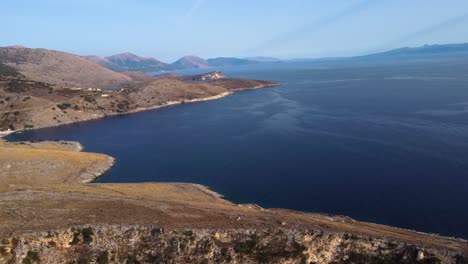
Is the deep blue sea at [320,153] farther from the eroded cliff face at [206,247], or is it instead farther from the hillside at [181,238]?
the eroded cliff face at [206,247]

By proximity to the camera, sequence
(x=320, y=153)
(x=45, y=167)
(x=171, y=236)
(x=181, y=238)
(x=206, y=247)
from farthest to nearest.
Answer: (x=320, y=153) → (x=45, y=167) → (x=171, y=236) → (x=181, y=238) → (x=206, y=247)

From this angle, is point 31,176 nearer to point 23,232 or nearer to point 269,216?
point 23,232

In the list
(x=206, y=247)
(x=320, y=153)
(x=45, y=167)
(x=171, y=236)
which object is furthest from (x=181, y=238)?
(x=320, y=153)

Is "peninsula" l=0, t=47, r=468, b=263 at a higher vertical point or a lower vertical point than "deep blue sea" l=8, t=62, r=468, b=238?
higher

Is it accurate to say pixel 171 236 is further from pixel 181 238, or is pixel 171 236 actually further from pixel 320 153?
pixel 320 153

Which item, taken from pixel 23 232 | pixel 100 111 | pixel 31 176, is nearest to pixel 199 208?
pixel 23 232

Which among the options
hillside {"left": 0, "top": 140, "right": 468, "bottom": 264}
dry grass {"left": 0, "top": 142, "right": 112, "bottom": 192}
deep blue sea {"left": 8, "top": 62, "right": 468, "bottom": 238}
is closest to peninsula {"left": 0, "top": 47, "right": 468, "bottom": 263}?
hillside {"left": 0, "top": 140, "right": 468, "bottom": 264}

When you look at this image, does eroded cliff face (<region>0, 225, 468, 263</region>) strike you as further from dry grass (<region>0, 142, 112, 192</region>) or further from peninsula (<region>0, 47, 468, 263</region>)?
dry grass (<region>0, 142, 112, 192</region>)
